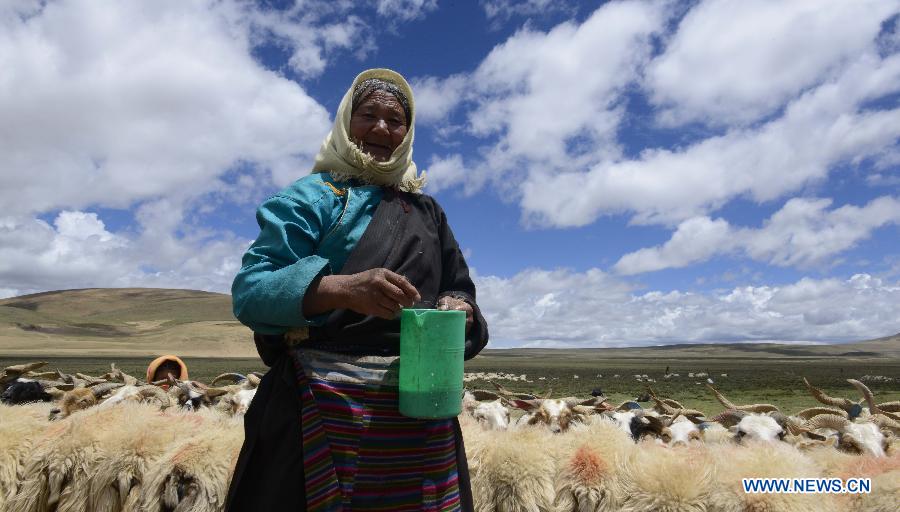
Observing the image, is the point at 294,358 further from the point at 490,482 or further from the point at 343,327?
the point at 490,482

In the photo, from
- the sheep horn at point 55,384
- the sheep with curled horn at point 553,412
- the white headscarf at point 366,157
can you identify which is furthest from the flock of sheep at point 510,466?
the sheep horn at point 55,384

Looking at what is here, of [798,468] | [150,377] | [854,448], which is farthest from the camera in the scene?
[150,377]

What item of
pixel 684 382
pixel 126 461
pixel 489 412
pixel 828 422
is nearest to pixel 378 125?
pixel 126 461

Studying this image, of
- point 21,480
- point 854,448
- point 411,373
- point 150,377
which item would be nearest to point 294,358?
point 411,373

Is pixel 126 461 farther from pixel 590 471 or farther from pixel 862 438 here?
pixel 862 438

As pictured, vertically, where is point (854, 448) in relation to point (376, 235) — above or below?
below

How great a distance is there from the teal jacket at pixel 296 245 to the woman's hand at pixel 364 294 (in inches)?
1.3

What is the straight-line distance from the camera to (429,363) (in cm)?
149

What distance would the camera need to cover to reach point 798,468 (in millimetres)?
2441

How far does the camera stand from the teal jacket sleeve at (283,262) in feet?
4.68

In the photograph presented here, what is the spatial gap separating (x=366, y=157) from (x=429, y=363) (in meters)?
0.69

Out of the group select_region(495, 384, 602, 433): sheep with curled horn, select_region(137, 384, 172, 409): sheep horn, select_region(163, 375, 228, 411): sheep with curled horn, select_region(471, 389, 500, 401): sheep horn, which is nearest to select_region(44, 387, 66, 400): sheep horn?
select_region(137, 384, 172, 409): sheep horn

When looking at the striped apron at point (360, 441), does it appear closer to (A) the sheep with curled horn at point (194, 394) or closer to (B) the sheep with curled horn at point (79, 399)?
(B) the sheep with curled horn at point (79, 399)

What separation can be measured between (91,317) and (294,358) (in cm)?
12657
